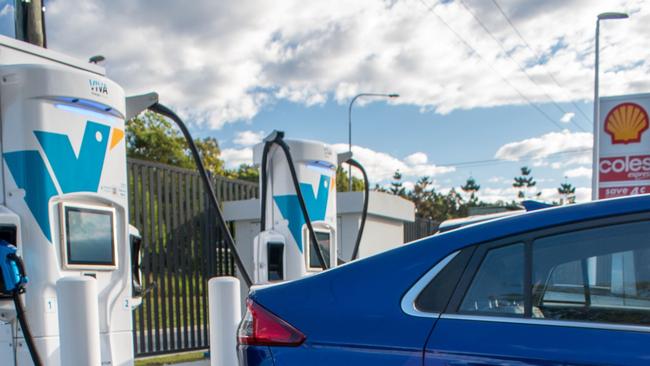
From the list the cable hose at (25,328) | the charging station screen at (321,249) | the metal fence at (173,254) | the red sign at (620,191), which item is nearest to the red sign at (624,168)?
the red sign at (620,191)

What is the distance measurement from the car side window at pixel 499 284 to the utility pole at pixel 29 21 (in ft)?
13.6

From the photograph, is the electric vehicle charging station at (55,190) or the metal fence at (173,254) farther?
the metal fence at (173,254)

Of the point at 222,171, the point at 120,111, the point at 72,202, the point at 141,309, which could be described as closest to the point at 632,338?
the point at 72,202

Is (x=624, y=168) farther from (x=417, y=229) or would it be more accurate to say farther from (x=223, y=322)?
(x=223, y=322)

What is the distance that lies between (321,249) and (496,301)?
5.08m

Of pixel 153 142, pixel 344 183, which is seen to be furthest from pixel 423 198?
pixel 153 142

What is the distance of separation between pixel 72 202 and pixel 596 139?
8778 mm

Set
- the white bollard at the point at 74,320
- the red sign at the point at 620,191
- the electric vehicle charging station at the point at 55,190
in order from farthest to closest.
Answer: the red sign at the point at 620,191, the electric vehicle charging station at the point at 55,190, the white bollard at the point at 74,320

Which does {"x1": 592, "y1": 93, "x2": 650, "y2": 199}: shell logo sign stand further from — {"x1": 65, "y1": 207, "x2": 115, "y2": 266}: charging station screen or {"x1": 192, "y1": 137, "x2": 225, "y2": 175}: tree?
{"x1": 192, "y1": 137, "x2": 225, "y2": 175}: tree

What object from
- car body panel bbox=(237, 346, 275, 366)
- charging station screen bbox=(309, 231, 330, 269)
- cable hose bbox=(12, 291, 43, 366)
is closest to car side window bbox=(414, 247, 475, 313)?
car body panel bbox=(237, 346, 275, 366)

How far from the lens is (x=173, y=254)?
8664mm

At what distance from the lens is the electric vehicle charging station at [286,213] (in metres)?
6.36

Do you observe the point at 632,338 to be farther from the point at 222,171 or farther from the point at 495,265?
the point at 222,171

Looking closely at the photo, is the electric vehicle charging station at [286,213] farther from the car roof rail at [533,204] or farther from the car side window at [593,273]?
the car side window at [593,273]
